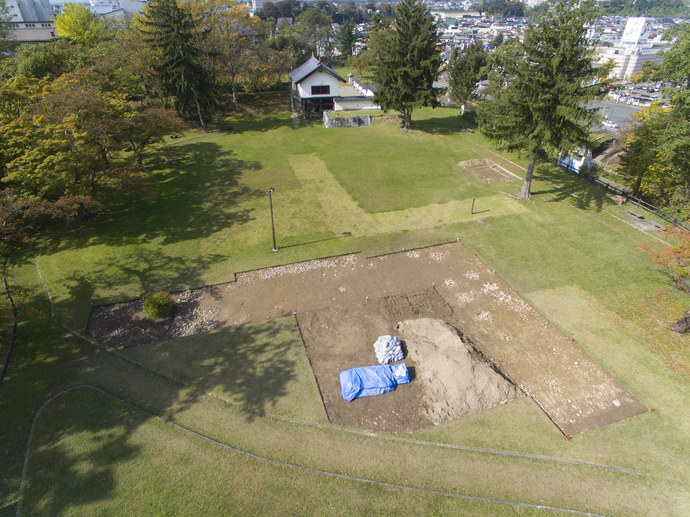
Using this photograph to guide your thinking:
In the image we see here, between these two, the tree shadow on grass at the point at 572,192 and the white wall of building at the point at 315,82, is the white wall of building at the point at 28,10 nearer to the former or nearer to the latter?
the white wall of building at the point at 315,82

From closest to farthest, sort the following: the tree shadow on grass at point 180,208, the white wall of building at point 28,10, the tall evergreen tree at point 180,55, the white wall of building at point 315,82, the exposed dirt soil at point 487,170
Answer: the tree shadow on grass at point 180,208 < the exposed dirt soil at point 487,170 < the tall evergreen tree at point 180,55 < the white wall of building at point 315,82 < the white wall of building at point 28,10

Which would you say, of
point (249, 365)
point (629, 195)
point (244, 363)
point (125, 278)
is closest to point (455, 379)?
point (249, 365)

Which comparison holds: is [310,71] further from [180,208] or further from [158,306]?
[158,306]

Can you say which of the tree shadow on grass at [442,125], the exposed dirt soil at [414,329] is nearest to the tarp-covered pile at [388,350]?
the exposed dirt soil at [414,329]

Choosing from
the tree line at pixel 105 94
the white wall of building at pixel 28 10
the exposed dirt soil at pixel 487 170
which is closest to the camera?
the tree line at pixel 105 94

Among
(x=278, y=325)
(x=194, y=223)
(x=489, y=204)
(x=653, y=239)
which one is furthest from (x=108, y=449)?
(x=653, y=239)
